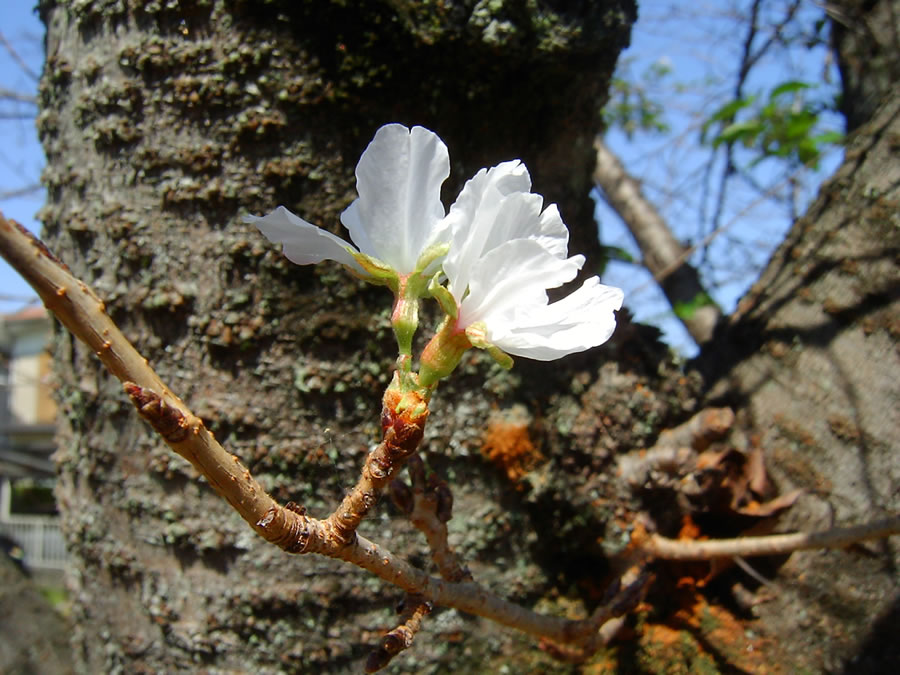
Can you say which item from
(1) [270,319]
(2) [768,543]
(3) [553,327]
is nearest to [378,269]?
(3) [553,327]

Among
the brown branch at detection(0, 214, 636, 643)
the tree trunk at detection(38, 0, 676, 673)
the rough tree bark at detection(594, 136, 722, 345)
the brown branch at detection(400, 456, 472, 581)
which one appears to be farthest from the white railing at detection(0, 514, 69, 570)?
the brown branch at detection(0, 214, 636, 643)

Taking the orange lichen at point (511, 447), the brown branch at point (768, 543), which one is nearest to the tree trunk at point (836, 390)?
the brown branch at point (768, 543)

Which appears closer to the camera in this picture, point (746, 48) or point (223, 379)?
point (223, 379)

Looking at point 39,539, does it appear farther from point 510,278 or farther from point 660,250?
point 510,278

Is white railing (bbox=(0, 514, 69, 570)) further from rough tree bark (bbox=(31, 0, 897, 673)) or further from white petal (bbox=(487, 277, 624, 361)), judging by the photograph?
white petal (bbox=(487, 277, 624, 361))

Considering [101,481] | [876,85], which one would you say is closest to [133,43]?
[101,481]

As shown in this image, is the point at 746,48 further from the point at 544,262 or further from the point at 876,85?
the point at 544,262
